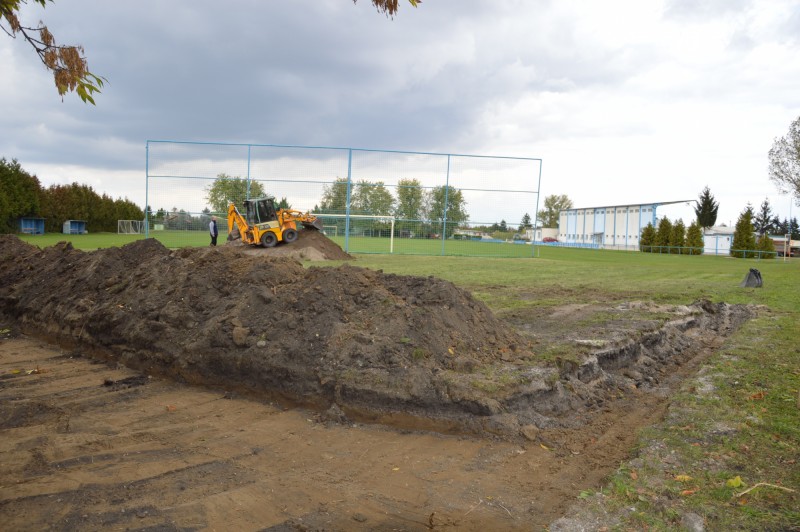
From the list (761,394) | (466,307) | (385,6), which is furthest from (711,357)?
(385,6)

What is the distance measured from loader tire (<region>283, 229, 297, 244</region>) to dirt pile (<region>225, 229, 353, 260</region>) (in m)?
0.18

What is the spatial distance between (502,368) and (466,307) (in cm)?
104

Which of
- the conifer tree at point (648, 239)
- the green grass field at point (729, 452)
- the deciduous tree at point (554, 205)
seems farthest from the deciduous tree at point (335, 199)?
the deciduous tree at point (554, 205)

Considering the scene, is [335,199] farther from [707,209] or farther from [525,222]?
[707,209]

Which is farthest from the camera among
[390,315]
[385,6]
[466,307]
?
[466,307]

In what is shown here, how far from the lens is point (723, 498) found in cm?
301

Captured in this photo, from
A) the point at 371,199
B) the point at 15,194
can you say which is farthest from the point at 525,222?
the point at 15,194

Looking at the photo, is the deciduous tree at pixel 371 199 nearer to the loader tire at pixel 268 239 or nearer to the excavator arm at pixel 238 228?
the loader tire at pixel 268 239

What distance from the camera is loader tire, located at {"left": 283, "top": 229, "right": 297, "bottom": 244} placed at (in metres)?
22.2

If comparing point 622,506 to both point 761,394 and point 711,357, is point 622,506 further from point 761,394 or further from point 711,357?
point 711,357

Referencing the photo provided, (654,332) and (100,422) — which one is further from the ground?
(654,332)

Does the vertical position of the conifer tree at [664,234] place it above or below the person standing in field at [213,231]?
above

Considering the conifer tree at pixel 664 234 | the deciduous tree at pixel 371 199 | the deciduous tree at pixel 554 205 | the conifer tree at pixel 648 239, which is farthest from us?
the deciduous tree at pixel 554 205

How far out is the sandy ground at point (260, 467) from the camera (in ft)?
9.77
